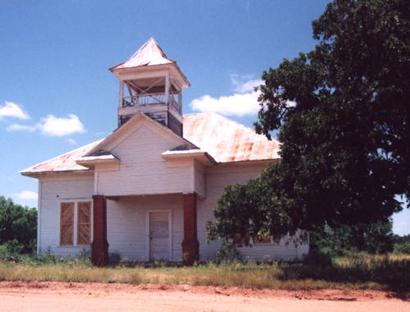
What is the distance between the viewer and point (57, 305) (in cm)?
1062

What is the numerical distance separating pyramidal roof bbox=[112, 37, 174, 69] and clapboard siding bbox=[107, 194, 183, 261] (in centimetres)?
604

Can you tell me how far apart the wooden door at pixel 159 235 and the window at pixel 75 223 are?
3.00m

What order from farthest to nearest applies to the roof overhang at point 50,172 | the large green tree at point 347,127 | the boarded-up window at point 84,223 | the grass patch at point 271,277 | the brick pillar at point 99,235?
1. the boarded-up window at point 84,223
2. the roof overhang at point 50,172
3. the brick pillar at point 99,235
4. the large green tree at point 347,127
5. the grass patch at point 271,277

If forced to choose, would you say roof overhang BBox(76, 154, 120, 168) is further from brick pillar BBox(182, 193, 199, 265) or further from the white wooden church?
brick pillar BBox(182, 193, 199, 265)

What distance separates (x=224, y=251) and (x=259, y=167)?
3970 millimetres

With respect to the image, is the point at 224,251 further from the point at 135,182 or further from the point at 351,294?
the point at 351,294

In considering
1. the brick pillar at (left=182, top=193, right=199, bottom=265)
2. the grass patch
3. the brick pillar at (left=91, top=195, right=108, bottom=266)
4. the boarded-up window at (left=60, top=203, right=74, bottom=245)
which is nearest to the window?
the boarded-up window at (left=60, top=203, right=74, bottom=245)

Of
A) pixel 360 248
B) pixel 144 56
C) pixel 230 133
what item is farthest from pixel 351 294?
pixel 360 248

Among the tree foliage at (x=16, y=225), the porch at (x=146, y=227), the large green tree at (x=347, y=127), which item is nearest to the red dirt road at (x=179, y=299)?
the large green tree at (x=347, y=127)

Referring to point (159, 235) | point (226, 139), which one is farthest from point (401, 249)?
point (159, 235)

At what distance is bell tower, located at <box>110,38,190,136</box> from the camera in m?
22.9

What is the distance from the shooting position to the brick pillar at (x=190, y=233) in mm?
20078

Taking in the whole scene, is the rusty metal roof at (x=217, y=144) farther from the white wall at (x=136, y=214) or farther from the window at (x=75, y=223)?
the window at (x=75, y=223)

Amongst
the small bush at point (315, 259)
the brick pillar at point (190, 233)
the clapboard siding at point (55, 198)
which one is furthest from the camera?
the clapboard siding at point (55, 198)
